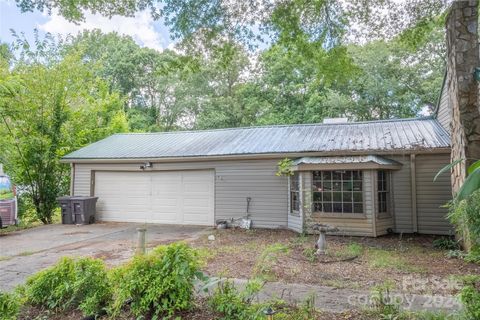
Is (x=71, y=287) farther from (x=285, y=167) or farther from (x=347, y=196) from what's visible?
(x=347, y=196)

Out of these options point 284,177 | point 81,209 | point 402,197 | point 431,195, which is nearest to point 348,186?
point 402,197

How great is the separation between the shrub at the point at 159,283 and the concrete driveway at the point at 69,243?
2293mm

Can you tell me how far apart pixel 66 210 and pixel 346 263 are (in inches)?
355

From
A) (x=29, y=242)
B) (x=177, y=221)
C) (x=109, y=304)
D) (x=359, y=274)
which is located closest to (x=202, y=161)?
(x=177, y=221)

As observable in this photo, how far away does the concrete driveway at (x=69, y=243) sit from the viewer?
5.39 meters

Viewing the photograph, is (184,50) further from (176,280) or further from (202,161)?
(176,280)

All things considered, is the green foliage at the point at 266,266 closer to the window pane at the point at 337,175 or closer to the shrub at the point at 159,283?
the shrub at the point at 159,283

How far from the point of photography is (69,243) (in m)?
7.35

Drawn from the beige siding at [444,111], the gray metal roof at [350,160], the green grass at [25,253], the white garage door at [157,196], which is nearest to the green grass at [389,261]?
the gray metal roof at [350,160]

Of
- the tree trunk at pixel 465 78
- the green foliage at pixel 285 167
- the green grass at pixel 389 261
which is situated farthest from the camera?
the green foliage at pixel 285 167

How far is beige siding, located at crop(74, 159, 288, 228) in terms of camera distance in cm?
922

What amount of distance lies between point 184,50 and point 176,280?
219 inches

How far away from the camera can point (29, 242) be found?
Answer: 7.59 metres

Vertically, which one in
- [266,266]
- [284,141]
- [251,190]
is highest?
[284,141]
